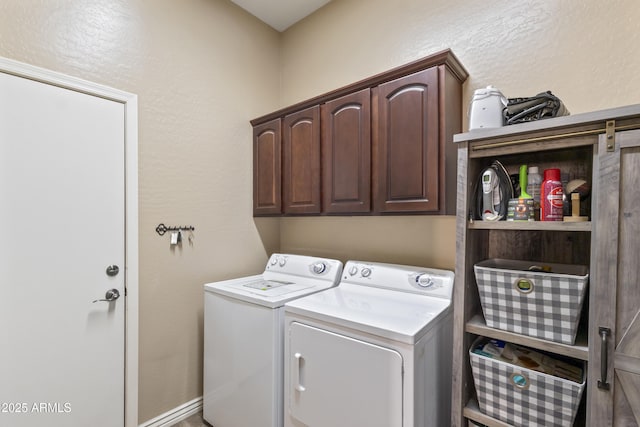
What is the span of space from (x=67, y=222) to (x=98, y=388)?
38.6 inches

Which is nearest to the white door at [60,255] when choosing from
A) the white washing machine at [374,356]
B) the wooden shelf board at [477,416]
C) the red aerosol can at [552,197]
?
the white washing machine at [374,356]

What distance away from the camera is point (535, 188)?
1260 mm

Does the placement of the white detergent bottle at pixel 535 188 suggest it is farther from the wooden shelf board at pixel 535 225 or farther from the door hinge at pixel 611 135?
the door hinge at pixel 611 135

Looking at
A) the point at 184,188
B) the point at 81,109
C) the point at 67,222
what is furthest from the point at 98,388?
the point at 81,109

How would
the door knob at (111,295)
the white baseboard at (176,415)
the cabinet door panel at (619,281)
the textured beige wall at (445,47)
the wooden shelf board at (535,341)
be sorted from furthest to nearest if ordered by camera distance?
1. the white baseboard at (176,415)
2. the door knob at (111,295)
3. the textured beige wall at (445,47)
4. the wooden shelf board at (535,341)
5. the cabinet door panel at (619,281)

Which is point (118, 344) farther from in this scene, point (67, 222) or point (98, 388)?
point (67, 222)

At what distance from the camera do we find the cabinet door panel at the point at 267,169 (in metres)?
2.39

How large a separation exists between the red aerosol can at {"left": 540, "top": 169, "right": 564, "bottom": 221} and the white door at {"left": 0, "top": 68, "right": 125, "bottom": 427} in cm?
219

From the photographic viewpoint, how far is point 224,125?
241cm

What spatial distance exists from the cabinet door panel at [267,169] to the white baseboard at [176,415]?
1.48 m

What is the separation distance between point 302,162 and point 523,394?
175 cm

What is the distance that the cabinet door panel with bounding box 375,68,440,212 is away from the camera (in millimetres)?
1593

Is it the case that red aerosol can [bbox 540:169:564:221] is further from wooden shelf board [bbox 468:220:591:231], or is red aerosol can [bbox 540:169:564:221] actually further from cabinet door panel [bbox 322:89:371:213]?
cabinet door panel [bbox 322:89:371:213]

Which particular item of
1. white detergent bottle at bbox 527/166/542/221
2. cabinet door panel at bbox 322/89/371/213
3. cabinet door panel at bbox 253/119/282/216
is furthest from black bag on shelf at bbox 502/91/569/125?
cabinet door panel at bbox 253/119/282/216
